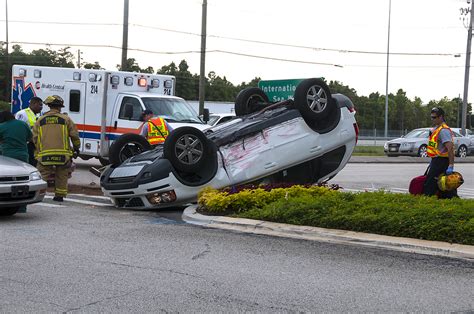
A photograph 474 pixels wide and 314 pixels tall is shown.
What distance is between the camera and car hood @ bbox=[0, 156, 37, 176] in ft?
30.1

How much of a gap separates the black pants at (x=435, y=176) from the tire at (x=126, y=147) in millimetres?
5275

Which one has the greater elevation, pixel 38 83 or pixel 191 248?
pixel 38 83

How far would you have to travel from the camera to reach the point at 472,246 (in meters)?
7.44

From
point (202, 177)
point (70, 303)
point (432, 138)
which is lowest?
point (70, 303)

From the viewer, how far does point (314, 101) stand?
1145cm

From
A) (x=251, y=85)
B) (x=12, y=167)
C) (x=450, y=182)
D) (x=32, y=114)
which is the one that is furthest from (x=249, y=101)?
(x=251, y=85)

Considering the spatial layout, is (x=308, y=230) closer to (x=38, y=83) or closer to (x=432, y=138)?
(x=432, y=138)

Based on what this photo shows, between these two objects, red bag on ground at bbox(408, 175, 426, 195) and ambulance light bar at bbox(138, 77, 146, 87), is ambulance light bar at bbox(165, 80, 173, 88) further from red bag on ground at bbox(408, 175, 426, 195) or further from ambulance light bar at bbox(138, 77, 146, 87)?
red bag on ground at bbox(408, 175, 426, 195)

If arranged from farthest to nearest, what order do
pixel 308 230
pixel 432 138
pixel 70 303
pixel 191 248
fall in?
pixel 432 138 → pixel 308 230 → pixel 191 248 → pixel 70 303

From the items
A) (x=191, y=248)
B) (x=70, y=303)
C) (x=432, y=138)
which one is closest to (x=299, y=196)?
(x=432, y=138)

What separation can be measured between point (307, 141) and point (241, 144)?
1.24m

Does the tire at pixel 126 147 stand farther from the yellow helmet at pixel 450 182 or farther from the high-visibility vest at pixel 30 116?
the yellow helmet at pixel 450 182

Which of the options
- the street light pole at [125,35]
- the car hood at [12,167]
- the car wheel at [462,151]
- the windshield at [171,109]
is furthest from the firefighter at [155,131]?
the car wheel at [462,151]

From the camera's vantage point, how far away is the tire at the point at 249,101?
12930 millimetres
